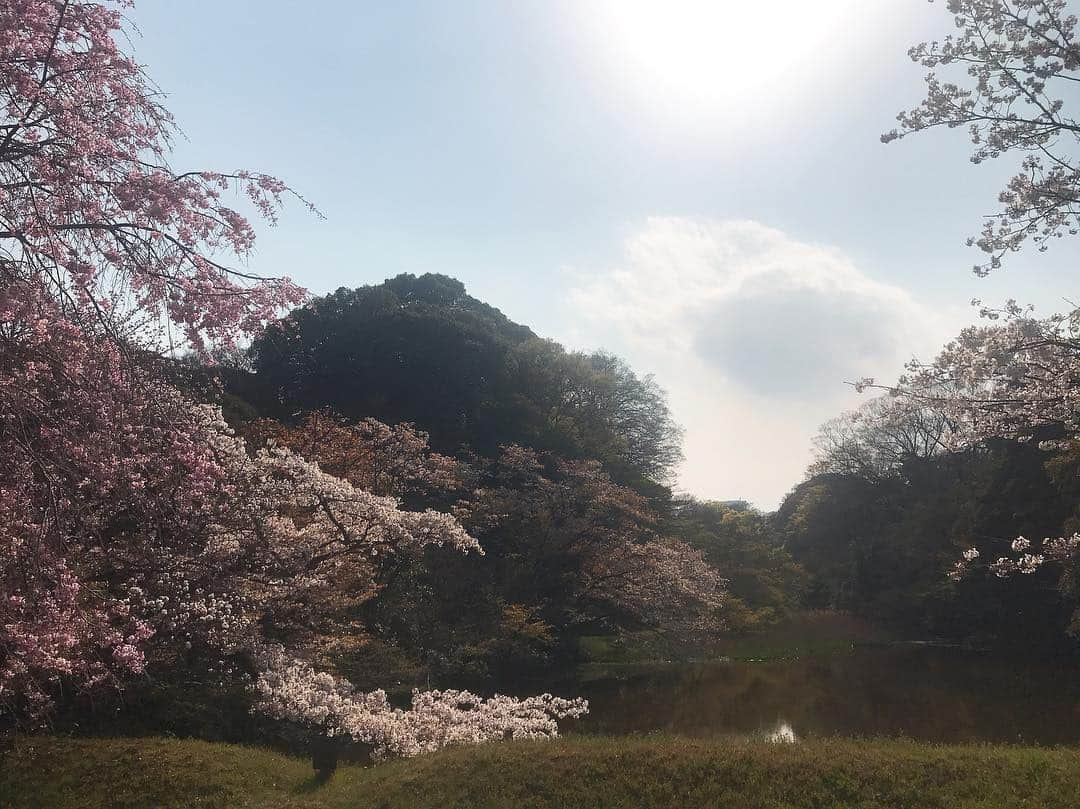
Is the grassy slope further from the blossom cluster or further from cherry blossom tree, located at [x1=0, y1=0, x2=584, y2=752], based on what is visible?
cherry blossom tree, located at [x1=0, y1=0, x2=584, y2=752]

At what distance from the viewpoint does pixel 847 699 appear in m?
18.4

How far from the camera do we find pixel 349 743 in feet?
44.1

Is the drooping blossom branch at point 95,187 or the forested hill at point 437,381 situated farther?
the forested hill at point 437,381

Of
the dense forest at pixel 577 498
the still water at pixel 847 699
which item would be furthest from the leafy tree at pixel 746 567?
the still water at pixel 847 699

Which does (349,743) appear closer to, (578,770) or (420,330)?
(578,770)

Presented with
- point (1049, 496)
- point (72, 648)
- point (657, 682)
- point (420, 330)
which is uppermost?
point (420, 330)

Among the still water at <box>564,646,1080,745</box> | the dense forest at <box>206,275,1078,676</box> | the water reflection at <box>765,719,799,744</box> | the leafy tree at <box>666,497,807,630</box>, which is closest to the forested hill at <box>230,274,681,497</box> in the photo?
the dense forest at <box>206,275,1078,676</box>

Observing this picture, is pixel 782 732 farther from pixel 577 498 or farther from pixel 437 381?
pixel 437 381

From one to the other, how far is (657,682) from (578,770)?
12.2 meters

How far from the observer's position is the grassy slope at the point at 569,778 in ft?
30.7

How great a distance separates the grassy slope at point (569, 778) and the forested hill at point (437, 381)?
18878mm

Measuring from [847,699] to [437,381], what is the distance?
68.0ft

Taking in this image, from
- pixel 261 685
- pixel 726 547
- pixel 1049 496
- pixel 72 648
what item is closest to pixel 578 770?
pixel 261 685

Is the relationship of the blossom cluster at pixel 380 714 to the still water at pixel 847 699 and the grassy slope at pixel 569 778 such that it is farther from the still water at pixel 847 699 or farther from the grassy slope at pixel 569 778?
the still water at pixel 847 699
